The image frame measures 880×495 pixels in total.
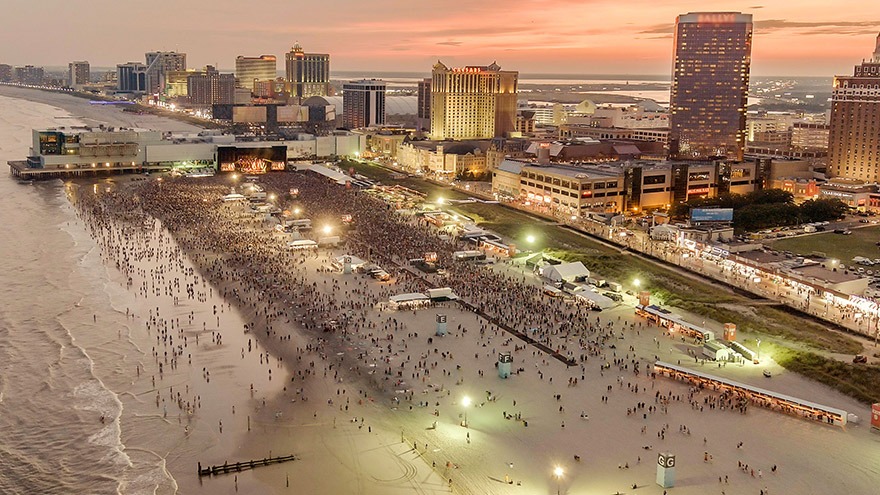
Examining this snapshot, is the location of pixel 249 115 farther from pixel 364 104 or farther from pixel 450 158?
pixel 450 158

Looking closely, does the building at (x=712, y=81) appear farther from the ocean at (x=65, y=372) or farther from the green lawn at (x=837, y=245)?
the ocean at (x=65, y=372)

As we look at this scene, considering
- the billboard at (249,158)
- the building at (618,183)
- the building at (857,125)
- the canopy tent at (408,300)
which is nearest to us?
the canopy tent at (408,300)

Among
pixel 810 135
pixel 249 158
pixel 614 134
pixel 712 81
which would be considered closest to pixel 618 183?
pixel 249 158

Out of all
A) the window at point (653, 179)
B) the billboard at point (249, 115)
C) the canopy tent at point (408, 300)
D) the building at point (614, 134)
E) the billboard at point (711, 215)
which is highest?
the billboard at point (249, 115)

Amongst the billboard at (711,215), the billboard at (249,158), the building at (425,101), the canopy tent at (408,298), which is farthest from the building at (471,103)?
the canopy tent at (408,298)

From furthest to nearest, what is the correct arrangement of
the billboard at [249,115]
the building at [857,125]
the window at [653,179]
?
the billboard at [249,115]
the building at [857,125]
the window at [653,179]

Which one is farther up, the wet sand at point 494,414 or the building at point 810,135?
the building at point 810,135
